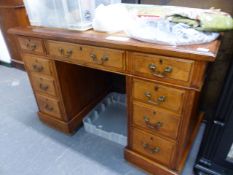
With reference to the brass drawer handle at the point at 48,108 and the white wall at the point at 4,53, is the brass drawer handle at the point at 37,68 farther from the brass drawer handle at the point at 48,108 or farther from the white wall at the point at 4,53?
the white wall at the point at 4,53

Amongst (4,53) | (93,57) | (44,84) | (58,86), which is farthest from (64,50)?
(4,53)

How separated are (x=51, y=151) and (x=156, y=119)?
0.89 metres

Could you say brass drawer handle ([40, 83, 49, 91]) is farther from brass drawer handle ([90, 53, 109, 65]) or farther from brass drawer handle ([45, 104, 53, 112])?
brass drawer handle ([90, 53, 109, 65])

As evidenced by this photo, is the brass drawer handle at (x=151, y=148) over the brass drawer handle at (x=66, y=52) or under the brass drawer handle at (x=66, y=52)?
under

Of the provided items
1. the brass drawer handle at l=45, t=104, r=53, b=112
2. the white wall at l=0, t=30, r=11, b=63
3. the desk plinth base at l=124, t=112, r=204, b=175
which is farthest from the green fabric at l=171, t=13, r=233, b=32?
the white wall at l=0, t=30, r=11, b=63

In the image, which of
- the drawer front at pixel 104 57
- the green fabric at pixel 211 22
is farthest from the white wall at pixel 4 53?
the green fabric at pixel 211 22

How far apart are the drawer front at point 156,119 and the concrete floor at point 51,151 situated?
0.40 metres

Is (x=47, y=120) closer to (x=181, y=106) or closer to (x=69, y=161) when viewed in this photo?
(x=69, y=161)

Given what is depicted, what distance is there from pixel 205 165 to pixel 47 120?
4.19 feet

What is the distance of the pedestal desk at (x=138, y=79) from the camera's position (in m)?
0.81

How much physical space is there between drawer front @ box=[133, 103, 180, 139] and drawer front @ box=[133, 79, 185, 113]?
4 centimetres

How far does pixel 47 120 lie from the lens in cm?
163

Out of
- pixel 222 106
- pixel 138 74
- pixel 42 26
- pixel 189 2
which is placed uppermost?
pixel 189 2

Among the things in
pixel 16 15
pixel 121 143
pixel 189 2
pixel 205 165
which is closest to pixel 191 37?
pixel 189 2
